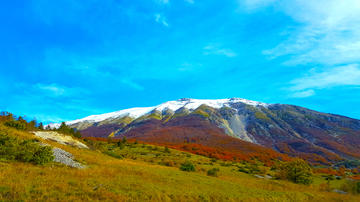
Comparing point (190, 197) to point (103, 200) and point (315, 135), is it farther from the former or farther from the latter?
point (315, 135)

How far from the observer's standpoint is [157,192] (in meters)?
13.7

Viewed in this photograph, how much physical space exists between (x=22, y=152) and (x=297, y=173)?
1368 inches

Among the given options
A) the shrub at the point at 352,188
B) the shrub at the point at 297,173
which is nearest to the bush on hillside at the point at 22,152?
the shrub at the point at 297,173

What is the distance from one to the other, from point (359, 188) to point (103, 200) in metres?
35.3

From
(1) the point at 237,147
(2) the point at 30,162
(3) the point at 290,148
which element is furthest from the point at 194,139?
(2) the point at 30,162

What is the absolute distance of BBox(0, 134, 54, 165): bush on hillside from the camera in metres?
17.1

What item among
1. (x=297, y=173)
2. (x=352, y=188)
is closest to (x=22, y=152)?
(x=297, y=173)

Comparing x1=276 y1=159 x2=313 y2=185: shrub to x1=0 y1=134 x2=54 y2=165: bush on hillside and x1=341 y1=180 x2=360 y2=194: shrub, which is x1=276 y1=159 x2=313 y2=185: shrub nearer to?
x1=341 y1=180 x2=360 y2=194: shrub

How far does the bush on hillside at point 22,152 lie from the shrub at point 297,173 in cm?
3235

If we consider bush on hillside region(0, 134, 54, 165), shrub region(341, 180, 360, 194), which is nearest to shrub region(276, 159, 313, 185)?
shrub region(341, 180, 360, 194)

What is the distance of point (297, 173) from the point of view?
3130 centimetres

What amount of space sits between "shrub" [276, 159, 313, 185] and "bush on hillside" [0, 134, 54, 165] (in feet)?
106

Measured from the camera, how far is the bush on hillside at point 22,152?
56.0 ft

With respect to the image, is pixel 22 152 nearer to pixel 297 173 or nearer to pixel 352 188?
pixel 297 173
